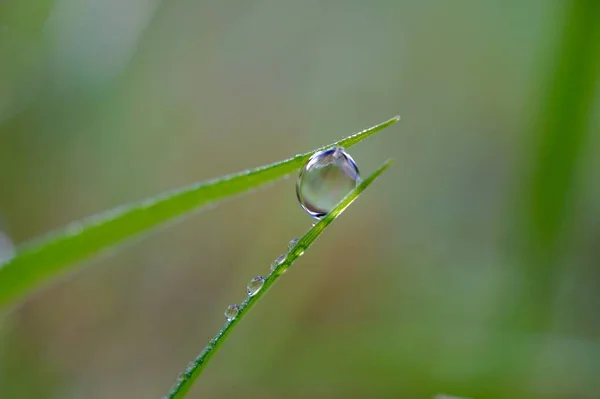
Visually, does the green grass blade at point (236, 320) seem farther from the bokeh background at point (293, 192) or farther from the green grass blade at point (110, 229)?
the bokeh background at point (293, 192)

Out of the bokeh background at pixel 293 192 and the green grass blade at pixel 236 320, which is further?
the bokeh background at pixel 293 192

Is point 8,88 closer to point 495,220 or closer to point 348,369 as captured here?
point 348,369

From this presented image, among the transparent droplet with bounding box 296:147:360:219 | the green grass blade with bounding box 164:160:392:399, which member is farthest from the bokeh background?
the green grass blade with bounding box 164:160:392:399

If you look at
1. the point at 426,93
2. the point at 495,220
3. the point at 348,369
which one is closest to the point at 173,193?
the point at 348,369

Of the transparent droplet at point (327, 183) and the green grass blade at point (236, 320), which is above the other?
the transparent droplet at point (327, 183)

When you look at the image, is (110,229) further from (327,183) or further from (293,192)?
(293,192)

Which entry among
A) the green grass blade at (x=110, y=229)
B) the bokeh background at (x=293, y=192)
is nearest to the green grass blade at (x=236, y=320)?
the green grass blade at (x=110, y=229)

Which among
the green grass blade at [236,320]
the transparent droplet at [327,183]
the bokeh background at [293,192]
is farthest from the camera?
the bokeh background at [293,192]

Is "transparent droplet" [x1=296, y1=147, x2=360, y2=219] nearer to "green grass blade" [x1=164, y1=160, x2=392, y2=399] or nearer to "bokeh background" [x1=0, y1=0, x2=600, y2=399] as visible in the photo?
"green grass blade" [x1=164, y1=160, x2=392, y2=399]
